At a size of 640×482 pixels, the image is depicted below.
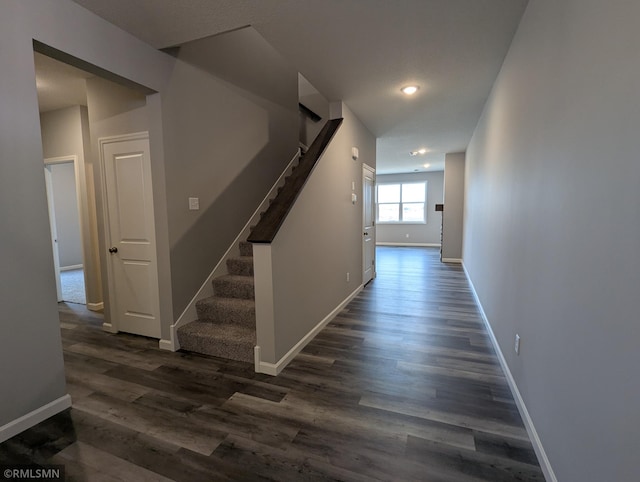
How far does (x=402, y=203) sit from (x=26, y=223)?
10.7 metres

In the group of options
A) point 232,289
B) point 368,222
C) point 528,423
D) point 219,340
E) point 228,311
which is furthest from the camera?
point 368,222

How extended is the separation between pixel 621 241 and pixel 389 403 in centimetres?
165

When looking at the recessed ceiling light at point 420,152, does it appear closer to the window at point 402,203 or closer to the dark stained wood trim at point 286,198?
the window at point 402,203

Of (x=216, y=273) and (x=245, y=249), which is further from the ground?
(x=245, y=249)

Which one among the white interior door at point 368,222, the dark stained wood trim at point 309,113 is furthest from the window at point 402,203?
the white interior door at point 368,222

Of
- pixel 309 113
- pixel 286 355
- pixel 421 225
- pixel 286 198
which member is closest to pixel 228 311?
pixel 286 355

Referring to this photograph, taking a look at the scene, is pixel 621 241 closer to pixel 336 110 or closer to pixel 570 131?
pixel 570 131

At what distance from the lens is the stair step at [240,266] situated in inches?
135

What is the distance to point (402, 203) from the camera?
11281 mm

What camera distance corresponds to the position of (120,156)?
9.98 ft

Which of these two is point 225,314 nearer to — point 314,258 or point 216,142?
point 314,258

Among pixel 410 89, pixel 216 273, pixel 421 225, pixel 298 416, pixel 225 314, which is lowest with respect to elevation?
pixel 298 416

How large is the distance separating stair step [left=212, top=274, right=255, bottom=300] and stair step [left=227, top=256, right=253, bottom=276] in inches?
3.3

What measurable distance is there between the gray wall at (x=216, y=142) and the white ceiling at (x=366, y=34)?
62 cm
